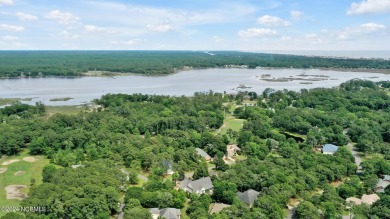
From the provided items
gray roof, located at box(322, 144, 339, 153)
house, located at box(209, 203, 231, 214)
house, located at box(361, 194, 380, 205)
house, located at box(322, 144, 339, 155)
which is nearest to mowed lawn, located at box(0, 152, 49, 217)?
house, located at box(209, 203, 231, 214)

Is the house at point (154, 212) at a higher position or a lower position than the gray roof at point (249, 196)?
lower

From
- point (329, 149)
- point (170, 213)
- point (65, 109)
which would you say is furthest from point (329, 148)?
point (65, 109)

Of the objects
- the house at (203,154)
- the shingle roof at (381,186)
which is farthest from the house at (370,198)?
the house at (203,154)

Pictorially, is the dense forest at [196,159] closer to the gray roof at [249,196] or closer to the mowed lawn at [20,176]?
the gray roof at [249,196]

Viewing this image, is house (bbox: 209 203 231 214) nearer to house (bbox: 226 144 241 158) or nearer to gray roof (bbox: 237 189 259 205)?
gray roof (bbox: 237 189 259 205)

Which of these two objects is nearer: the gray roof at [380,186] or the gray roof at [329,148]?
the gray roof at [380,186]

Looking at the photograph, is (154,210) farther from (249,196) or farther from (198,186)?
(249,196)
